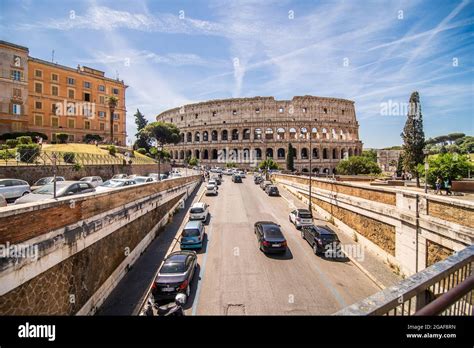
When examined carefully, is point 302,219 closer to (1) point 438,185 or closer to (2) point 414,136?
(1) point 438,185

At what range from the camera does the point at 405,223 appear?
43.0 feet

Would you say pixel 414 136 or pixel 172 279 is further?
pixel 414 136

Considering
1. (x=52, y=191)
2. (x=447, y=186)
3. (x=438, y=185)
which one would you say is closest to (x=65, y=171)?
(x=52, y=191)

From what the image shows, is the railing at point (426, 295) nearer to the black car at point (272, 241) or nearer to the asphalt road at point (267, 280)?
the asphalt road at point (267, 280)

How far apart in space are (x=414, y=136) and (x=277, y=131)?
43690 millimetres

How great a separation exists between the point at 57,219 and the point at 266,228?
1184 cm

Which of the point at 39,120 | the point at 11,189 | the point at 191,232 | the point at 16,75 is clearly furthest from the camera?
the point at 39,120

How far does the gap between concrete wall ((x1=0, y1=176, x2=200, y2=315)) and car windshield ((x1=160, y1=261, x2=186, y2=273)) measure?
259 cm

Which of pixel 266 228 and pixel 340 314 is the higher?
pixel 340 314

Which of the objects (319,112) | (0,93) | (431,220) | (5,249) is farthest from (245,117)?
(5,249)

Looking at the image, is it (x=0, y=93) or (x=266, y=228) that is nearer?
(x=266, y=228)
